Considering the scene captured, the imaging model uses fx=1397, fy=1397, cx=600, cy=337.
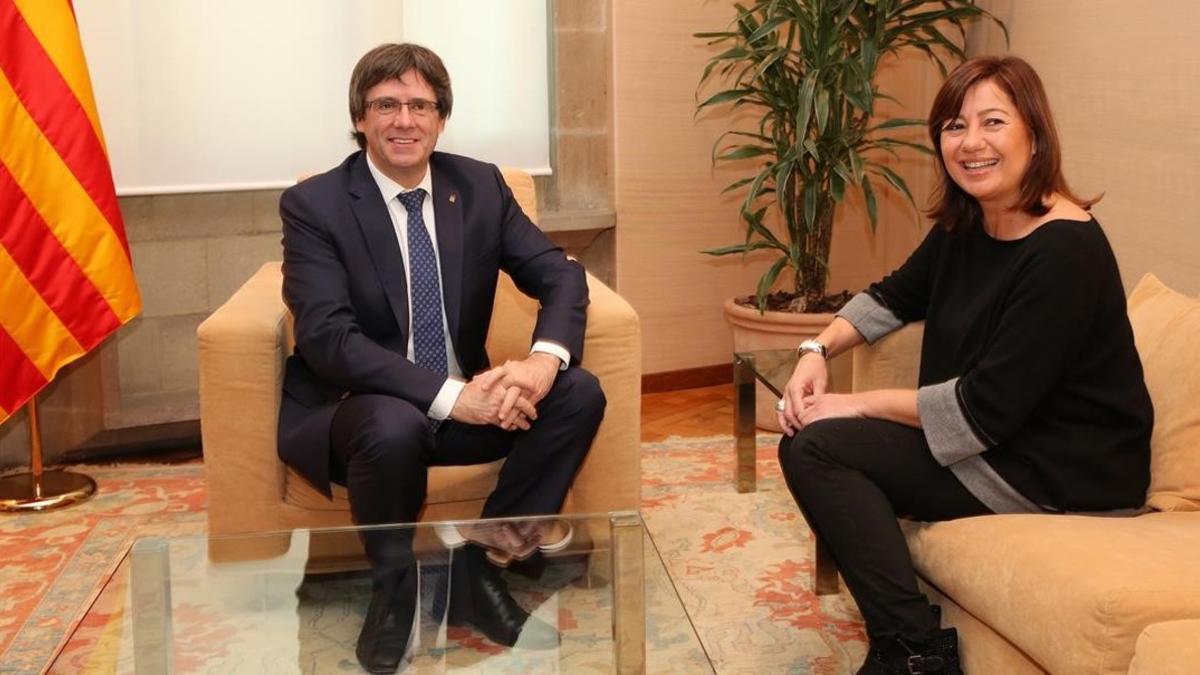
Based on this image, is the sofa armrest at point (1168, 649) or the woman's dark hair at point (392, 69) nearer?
the sofa armrest at point (1168, 649)

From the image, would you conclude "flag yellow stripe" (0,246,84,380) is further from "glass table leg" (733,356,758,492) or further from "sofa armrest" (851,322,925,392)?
"sofa armrest" (851,322,925,392)

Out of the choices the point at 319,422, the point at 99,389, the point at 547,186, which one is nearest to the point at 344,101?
the point at 547,186

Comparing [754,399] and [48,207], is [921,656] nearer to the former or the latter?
[754,399]

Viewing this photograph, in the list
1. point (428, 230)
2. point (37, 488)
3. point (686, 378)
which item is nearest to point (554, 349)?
point (428, 230)

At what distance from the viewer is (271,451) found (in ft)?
8.67

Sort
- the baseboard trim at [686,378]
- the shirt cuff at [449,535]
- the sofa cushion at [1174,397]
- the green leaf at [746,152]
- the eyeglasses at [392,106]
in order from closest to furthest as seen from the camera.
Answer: the shirt cuff at [449,535], the sofa cushion at [1174,397], the eyeglasses at [392,106], the green leaf at [746,152], the baseboard trim at [686,378]

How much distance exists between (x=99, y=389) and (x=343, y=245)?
1.46m

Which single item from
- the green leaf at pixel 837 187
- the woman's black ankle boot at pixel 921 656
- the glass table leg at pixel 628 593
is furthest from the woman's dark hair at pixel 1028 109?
the green leaf at pixel 837 187

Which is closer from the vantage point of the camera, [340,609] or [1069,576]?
[1069,576]

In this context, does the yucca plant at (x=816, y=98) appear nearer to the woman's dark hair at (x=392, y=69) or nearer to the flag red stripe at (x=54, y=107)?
the woman's dark hair at (x=392, y=69)

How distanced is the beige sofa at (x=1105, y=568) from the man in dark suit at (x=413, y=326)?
0.74 metres

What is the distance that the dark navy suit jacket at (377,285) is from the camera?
263cm

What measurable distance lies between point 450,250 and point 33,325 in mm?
1138

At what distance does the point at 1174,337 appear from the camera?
2.36m
